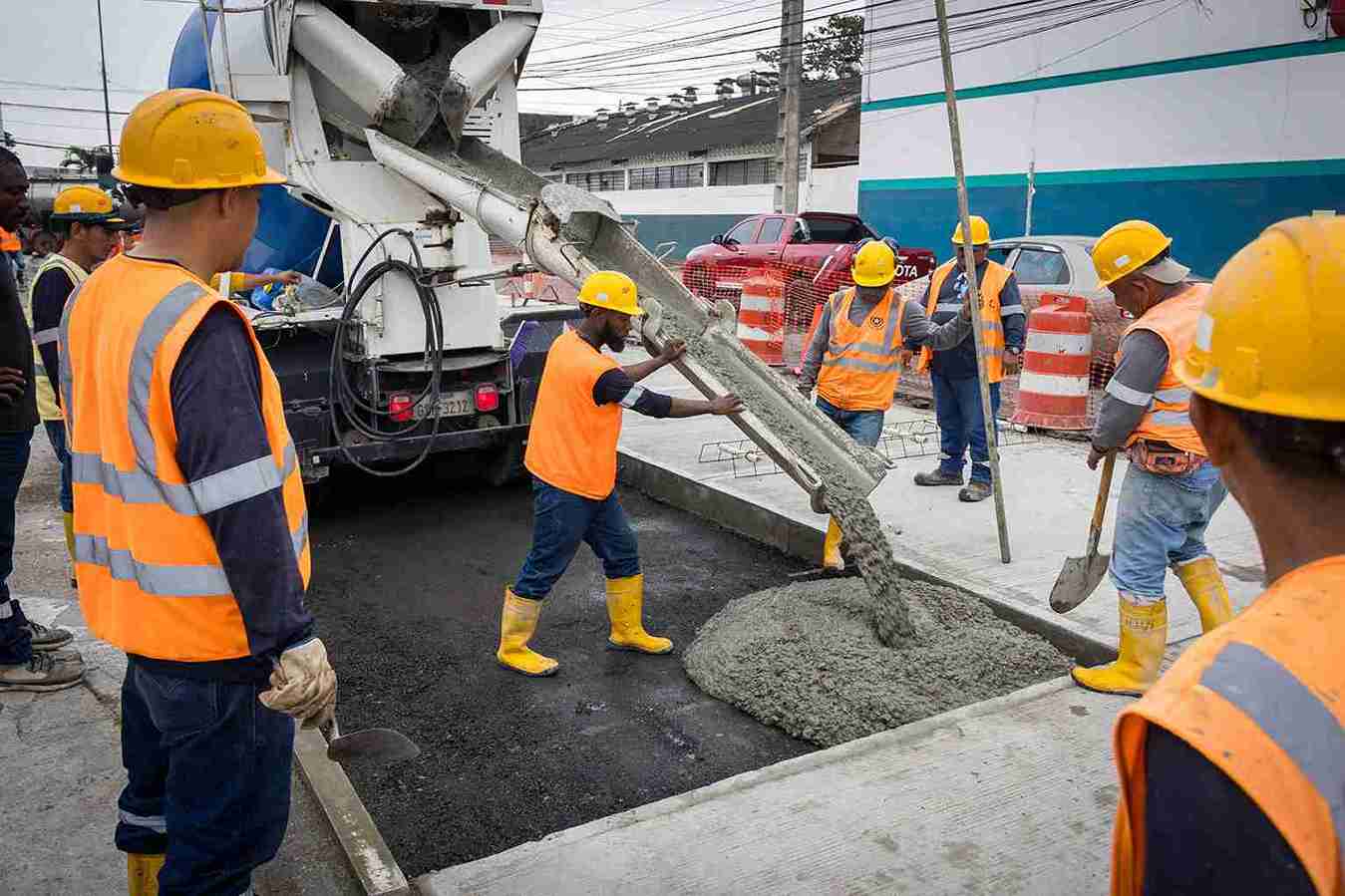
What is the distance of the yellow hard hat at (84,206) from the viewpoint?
188 inches

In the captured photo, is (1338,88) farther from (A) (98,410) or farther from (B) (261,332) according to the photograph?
(A) (98,410)

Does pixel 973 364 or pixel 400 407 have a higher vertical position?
pixel 973 364

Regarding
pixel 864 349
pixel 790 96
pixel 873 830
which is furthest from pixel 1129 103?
pixel 873 830

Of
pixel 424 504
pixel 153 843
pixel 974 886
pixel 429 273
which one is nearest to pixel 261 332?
pixel 429 273

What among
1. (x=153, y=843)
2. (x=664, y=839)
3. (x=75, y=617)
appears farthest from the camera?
(x=75, y=617)

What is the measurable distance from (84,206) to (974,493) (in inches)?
215

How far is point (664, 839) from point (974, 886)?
2.88ft

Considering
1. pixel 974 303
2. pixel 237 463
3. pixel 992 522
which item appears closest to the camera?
pixel 237 463

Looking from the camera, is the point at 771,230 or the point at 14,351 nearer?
the point at 14,351

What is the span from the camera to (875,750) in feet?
11.8

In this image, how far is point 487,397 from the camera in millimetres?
6828

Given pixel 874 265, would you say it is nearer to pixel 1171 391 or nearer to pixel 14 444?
pixel 1171 391

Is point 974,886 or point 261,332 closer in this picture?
point 974,886

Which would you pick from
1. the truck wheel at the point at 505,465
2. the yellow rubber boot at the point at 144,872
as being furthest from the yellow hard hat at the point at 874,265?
the yellow rubber boot at the point at 144,872
